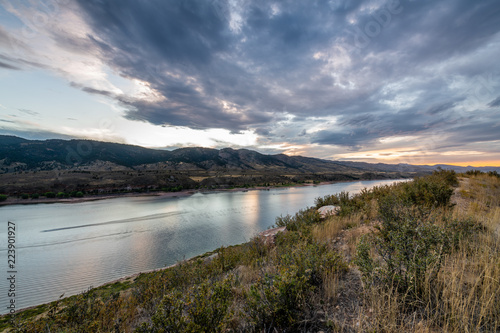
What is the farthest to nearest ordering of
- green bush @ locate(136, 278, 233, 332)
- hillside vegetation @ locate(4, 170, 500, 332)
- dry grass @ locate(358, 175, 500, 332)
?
1. green bush @ locate(136, 278, 233, 332)
2. hillside vegetation @ locate(4, 170, 500, 332)
3. dry grass @ locate(358, 175, 500, 332)

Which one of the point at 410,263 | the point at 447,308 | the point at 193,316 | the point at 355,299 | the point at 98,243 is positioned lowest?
the point at 98,243

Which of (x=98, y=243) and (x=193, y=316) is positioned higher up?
(x=193, y=316)

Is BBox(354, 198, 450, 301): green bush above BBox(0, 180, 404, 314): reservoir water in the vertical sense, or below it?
above

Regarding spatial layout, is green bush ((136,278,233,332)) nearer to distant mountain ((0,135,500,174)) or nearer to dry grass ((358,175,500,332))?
dry grass ((358,175,500,332))

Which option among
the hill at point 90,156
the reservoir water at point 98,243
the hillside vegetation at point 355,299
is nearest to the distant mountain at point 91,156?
the hill at point 90,156

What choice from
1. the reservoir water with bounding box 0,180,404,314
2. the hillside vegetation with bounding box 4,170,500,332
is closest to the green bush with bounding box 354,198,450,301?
the hillside vegetation with bounding box 4,170,500,332

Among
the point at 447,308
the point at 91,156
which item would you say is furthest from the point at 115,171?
the point at 447,308

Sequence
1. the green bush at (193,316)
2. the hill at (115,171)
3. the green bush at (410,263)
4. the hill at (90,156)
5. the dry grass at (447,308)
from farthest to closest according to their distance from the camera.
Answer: the hill at (90,156), the hill at (115,171), the green bush at (410,263), the green bush at (193,316), the dry grass at (447,308)

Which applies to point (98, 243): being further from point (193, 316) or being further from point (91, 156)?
point (91, 156)

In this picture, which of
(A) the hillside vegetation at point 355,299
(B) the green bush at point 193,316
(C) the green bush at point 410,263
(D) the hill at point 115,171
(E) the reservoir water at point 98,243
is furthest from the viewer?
(D) the hill at point 115,171

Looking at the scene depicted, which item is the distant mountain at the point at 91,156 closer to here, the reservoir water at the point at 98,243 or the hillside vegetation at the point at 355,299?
the reservoir water at the point at 98,243

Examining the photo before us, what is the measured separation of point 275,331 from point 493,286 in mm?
2836

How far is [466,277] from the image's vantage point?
280 centimetres

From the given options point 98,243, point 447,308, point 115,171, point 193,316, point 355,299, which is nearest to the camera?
point 447,308
